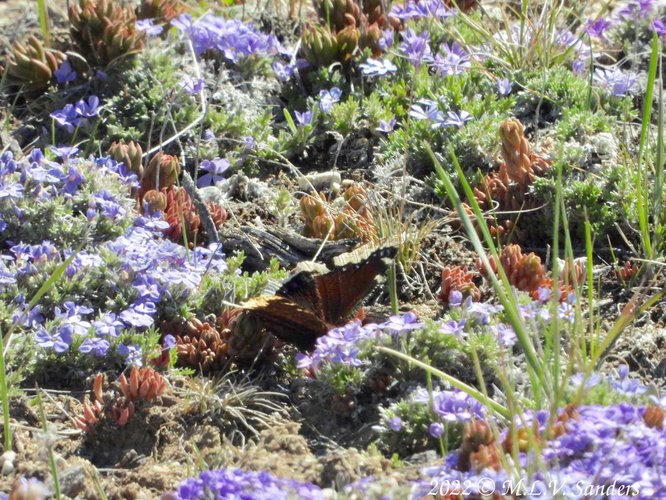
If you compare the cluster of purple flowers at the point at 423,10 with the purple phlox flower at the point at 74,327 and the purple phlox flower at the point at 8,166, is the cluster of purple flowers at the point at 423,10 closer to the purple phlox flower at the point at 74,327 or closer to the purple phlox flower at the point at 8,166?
the purple phlox flower at the point at 8,166

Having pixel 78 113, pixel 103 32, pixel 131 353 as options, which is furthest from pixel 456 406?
pixel 103 32

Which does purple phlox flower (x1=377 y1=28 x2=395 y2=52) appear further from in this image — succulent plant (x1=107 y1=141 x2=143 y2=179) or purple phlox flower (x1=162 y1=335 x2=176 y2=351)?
Result: purple phlox flower (x1=162 y1=335 x2=176 y2=351)

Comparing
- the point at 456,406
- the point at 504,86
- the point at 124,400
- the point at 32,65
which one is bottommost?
the point at 124,400

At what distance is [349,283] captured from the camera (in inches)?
144

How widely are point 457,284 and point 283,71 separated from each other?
2166 mm

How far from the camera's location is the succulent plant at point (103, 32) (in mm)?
5484

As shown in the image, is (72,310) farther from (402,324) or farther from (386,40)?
(386,40)

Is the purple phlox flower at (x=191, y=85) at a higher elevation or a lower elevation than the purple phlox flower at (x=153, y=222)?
higher

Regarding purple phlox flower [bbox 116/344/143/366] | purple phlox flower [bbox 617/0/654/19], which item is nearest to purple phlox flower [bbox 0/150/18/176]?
purple phlox flower [bbox 116/344/143/366]

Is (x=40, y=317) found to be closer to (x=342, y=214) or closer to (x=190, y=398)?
(x=190, y=398)

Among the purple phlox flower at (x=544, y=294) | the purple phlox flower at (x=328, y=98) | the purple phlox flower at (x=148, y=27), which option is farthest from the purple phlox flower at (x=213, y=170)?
the purple phlox flower at (x=544, y=294)

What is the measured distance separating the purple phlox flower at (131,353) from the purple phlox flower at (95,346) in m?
0.06

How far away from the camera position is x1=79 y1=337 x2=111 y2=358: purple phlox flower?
3678 millimetres

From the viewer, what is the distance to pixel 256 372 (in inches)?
154
